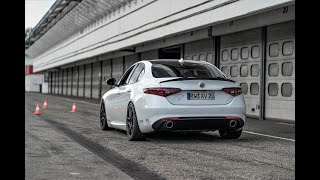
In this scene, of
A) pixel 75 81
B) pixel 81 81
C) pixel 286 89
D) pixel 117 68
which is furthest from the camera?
pixel 75 81

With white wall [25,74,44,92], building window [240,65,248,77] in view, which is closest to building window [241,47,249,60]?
building window [240,65,248,77]

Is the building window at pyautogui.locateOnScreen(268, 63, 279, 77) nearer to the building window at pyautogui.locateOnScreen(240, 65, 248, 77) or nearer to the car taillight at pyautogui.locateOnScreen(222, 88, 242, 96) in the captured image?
the building window at pyautogui.locateOnScreen(240, 65, 248, 77)

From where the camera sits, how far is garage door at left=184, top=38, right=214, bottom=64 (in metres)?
21.8

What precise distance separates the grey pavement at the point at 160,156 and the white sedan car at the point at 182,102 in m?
0.32

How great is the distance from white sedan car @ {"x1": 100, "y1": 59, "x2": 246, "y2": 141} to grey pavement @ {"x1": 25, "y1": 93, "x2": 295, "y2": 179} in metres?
0.32

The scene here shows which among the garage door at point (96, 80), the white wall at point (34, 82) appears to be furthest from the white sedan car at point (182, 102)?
the white wall at point (34, 82)

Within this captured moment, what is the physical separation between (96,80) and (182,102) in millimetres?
37538

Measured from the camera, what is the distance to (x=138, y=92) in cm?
930

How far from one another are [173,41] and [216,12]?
7.14 metres

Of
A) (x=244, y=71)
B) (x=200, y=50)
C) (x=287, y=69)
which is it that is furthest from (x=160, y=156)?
(x=200, y=50)

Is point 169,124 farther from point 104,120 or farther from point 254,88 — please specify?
point 254,88

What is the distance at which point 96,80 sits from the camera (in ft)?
151
